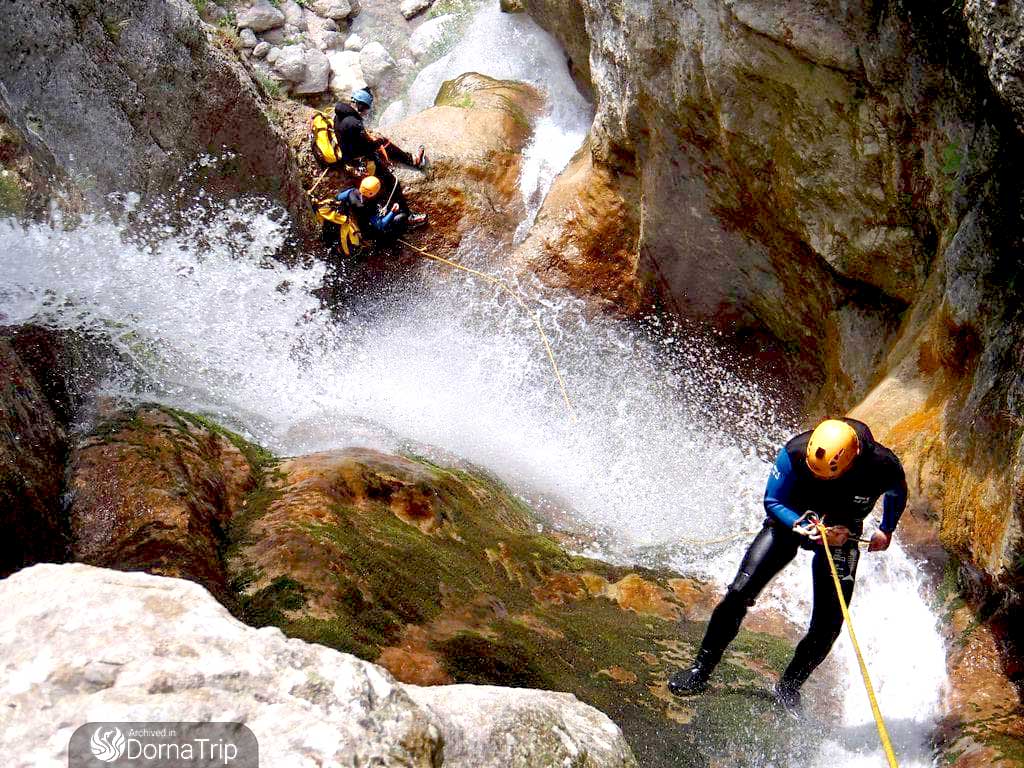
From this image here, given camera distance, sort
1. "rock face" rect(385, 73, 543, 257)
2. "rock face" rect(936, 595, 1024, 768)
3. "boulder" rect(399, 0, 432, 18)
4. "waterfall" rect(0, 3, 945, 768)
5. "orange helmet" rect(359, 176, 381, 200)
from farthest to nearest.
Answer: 1. "boulder" rect(399, 0, 432, 18)
2. "rock face" rect(385, 73, 543, 257)
3. "orange helmet" rect(359, 176, 381, 200)
4. "waterfall" rect(0, 3, 945, 768)
5. "rock face" rect(936, 595, 1024, 768)

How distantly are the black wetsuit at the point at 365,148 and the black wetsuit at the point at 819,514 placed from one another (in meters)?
6.65

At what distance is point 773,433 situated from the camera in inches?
306

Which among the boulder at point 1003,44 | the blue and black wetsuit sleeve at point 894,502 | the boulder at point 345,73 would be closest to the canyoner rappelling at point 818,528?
the blue and black wetsuit sleeve at point 894,502

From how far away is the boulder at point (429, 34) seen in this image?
49.7 ft

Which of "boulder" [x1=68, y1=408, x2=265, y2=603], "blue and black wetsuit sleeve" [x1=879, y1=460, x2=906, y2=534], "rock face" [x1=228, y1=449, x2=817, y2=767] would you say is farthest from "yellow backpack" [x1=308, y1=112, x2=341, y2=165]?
"blue and black wetsuit sleeve" [x1=879, y1=460, x2=906, y2=534]

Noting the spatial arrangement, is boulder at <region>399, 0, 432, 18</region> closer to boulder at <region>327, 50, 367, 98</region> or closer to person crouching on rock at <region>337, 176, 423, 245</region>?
boulder at <region>327, 50, 367, 98</region>

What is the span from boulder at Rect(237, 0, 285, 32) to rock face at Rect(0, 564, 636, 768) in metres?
14.3

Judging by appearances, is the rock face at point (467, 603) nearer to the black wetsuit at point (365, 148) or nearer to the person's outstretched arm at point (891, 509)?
the person's outstretched arm at point (891, 509)

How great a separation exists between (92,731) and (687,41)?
6.55 meters

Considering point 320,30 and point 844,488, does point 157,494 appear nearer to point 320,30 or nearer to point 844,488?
point 844,488

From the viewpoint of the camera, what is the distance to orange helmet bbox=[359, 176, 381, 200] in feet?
30.1

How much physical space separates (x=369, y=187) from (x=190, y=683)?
7.56 m

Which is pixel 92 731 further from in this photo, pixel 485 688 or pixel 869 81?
pixel 869 81

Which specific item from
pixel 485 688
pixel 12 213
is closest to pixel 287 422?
pixel 12 213
